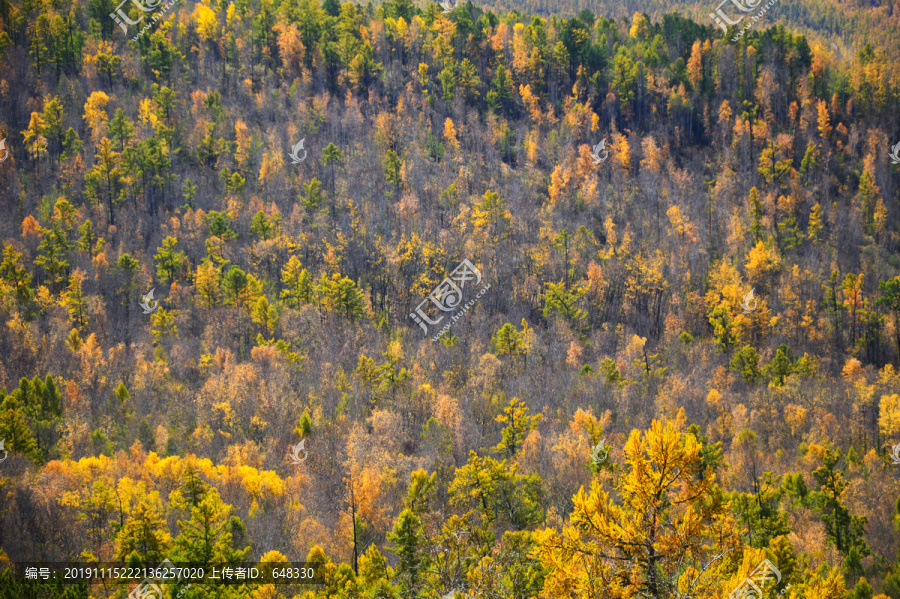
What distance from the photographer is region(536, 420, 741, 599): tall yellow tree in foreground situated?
9.52 metres

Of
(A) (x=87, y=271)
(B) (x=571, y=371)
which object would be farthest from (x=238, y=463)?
(A) (x=87, y=271)

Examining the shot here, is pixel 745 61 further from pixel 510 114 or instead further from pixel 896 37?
pixel 896 37
